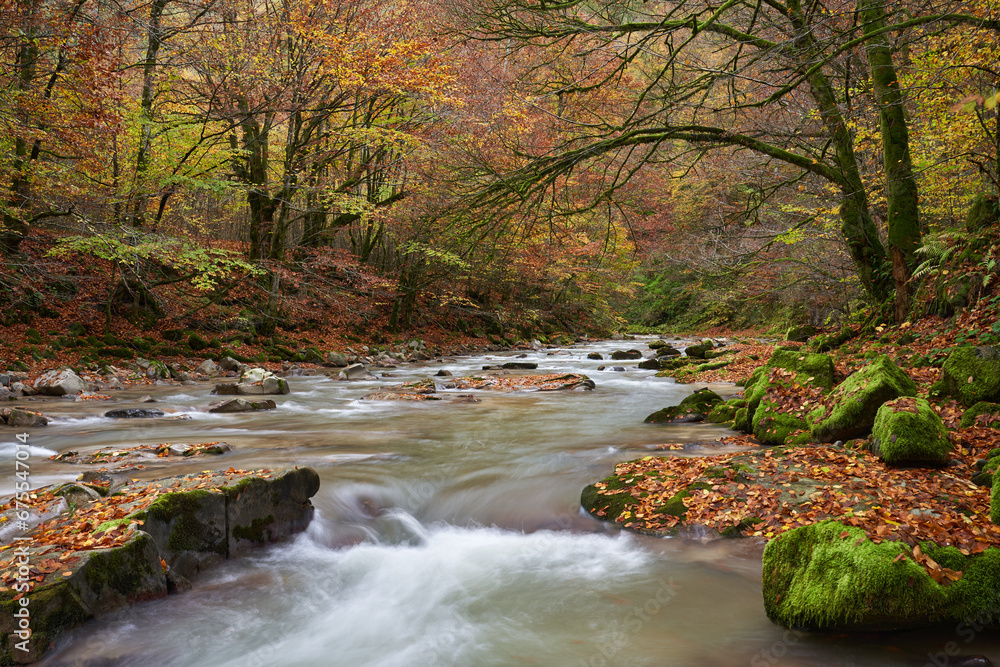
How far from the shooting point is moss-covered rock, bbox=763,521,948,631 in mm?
2961

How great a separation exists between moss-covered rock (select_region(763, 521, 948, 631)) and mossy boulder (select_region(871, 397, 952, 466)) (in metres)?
1.96

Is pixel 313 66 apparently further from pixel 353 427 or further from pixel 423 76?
pixel 353 427

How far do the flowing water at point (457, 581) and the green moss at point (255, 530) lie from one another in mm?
161

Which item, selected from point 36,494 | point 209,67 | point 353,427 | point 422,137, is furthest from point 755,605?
point 422,137

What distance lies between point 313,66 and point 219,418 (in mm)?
9378

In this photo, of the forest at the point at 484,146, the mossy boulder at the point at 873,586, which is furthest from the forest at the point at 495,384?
the forest at the point at 484,146

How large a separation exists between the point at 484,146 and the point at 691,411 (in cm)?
917

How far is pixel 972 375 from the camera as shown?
5676mm

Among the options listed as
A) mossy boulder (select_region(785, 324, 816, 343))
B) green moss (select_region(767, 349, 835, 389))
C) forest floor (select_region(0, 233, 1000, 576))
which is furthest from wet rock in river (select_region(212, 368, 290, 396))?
mossy boulder (select_region(785, 324, 816, 343))

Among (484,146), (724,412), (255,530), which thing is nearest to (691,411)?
(724,412)

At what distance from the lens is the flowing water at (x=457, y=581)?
3.29 meters

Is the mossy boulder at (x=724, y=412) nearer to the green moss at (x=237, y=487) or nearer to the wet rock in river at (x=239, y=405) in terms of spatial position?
the green moss at (x=237, y=487)

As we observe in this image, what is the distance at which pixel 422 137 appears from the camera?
15859 mm

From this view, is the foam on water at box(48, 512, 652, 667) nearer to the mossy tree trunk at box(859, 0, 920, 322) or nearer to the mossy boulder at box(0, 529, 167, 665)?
the mossy boulder at box(0, 529, 167, 665)
